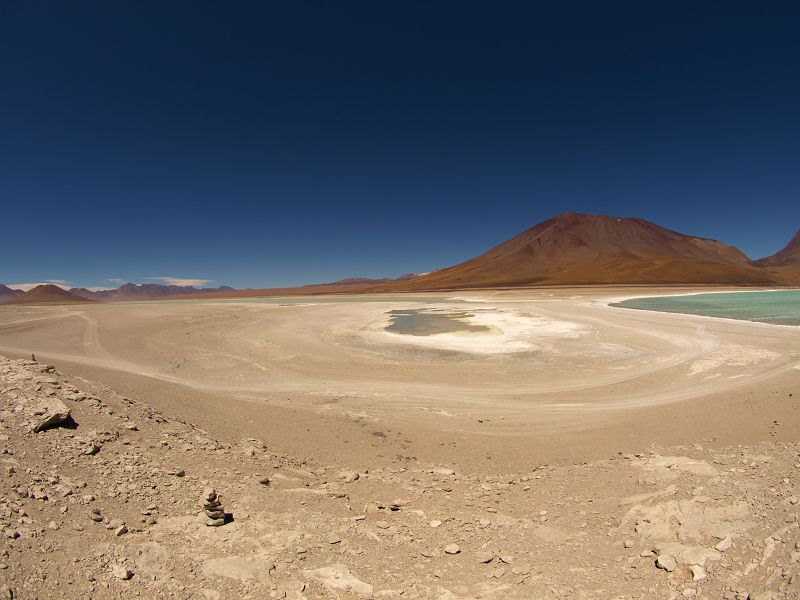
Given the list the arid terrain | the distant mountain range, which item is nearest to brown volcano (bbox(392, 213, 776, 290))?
the distant mountain range

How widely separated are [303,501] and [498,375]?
9185 mm

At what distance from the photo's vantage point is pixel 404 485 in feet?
20.8

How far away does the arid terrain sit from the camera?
4012 millimetres

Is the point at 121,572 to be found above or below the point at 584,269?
below

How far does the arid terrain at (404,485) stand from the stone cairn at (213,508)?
0.09 metres

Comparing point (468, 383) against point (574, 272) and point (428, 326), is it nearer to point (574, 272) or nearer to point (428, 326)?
point (428, 326)

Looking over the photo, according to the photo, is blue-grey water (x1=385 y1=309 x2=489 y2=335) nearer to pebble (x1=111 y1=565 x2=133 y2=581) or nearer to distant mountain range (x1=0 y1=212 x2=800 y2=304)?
pebble (x1=111 y1=565 x2=133 y2=581)

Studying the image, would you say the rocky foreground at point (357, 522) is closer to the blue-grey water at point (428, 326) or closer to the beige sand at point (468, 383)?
the beige sand at point (468, 383)

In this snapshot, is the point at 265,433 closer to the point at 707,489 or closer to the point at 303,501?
the point at 303,501

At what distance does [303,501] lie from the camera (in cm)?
562

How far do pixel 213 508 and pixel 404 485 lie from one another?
2691 mm

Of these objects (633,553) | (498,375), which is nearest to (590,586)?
(633,553)

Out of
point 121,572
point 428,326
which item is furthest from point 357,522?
point 428,326

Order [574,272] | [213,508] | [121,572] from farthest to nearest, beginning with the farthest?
[574,272]
[213,508]
[121,572]
